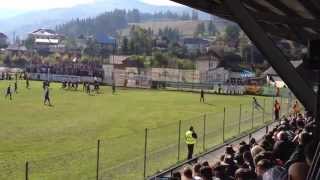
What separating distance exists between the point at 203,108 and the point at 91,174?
100ft

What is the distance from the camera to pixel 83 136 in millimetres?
26766

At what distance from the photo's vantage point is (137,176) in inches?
665

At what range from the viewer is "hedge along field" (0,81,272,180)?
17.7 meters

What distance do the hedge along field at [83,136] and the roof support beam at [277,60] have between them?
10.5 m

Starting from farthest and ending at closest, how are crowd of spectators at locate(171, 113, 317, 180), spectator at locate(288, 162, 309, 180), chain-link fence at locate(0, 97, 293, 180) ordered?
chain-link fence at locate(0, 97, 293, 180), crowd of spectators at locate(171, 113, 317, 180), spectator at locate(288, 162, 309, 180)

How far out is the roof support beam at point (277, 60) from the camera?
6289mm

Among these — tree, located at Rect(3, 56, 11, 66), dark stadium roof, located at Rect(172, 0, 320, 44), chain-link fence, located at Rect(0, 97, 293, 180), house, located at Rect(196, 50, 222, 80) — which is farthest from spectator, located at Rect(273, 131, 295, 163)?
tree, located at Rect(3, 56, 11, 66)

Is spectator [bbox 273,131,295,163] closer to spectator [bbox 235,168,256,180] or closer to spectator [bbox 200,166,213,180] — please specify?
spectator [bbox 200,166,213,180]

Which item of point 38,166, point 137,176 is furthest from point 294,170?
point 38,166

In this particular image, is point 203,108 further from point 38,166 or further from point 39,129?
point 38,166

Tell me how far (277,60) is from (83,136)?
21.0m

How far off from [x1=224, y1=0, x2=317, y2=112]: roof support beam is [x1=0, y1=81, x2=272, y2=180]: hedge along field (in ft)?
34.5

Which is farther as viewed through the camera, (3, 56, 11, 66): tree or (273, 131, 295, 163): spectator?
(3, 56, 11, 66): tree

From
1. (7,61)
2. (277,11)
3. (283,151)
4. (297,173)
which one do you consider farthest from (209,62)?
(297,173)
